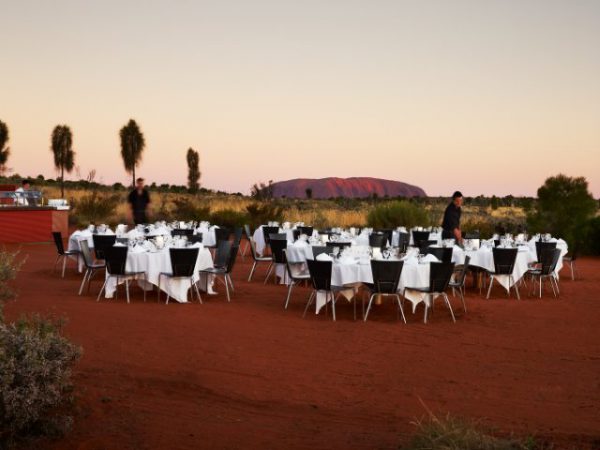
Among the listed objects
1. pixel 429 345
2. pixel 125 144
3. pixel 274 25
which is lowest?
pixel 429 345

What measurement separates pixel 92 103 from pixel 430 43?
44.2ft

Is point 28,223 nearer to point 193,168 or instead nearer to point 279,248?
point 279,248

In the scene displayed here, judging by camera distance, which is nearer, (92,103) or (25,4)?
(25,4)

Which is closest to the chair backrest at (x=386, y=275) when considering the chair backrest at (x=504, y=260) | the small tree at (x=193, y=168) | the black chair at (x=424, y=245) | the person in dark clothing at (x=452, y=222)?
the black chair at (x=424, y=245)

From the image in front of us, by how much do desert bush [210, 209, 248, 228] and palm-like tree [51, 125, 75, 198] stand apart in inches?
595

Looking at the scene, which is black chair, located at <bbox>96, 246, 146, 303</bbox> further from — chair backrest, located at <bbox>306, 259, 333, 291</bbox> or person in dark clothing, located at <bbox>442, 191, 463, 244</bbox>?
person in dark clothing, located at <bbox>442, 191, 463, 244</bbox>

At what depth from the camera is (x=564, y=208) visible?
2348 cm

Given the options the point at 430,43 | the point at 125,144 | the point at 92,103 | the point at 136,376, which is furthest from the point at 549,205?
the point at 125,144

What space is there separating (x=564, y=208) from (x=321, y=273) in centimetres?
1562

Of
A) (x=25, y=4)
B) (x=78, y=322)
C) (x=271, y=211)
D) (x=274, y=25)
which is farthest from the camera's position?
(x=271, y=211)

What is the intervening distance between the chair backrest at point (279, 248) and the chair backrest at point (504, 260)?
3.89 meters

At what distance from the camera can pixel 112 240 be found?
44.8 feet

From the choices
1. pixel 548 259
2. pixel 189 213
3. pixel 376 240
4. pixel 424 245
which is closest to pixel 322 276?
pixel 424 245

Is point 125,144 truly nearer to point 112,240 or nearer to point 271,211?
point 271,211
